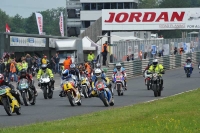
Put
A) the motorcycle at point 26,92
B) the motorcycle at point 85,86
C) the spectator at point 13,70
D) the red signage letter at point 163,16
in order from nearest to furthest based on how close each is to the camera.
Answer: the motorcycle at point 26,92 → the motorcycle at point 85,86 → the spectator at point 13,70 → the red signage letter at point 163,16

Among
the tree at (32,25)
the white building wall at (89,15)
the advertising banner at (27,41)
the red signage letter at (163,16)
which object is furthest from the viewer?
the tree at (32,25)

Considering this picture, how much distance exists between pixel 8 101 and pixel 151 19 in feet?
141

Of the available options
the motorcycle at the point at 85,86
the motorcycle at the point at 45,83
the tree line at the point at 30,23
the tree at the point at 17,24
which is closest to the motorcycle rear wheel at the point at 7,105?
the motorcycle at the point at 45,83

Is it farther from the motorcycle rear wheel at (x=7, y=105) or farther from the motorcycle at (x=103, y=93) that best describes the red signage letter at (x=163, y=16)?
the motorcycle rear wheel at (x=7, y=105)

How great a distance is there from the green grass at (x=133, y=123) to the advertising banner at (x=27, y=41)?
3017 cm

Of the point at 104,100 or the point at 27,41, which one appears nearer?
the point at 104,100

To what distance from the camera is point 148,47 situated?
169 ft

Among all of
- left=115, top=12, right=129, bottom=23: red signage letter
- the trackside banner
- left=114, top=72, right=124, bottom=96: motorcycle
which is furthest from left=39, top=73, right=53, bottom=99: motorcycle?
left=115, top=12, right=129, bottom=23: red signage letter

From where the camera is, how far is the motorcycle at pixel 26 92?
24.7 meters

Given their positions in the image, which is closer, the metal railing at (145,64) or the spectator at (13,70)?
the spectator at (13,70)

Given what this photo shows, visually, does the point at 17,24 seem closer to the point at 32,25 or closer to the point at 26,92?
the point at 32,25

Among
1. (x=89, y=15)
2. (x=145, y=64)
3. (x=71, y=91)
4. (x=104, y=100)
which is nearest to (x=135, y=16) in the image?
(x=145, y=64)

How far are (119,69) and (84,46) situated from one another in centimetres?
2897

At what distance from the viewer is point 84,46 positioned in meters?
59.0
